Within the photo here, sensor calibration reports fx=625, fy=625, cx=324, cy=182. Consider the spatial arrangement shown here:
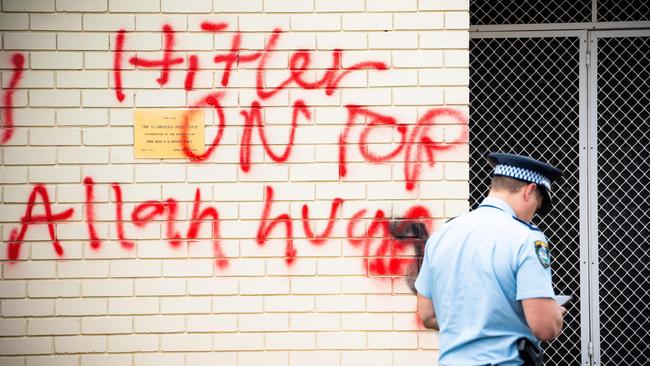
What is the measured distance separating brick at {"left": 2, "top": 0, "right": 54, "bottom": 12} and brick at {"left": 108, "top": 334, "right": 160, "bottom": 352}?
2151 mm

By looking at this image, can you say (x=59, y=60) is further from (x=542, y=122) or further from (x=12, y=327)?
(x=542, y=122)

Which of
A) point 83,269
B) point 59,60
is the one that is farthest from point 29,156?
point 83,269

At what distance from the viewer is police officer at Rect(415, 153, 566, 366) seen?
267 centimetres

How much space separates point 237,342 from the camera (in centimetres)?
399

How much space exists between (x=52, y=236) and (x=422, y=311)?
2.41 meters

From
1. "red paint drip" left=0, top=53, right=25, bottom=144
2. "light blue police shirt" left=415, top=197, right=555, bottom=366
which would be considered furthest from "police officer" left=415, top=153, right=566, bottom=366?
"red paint drip" left=0, top=53, right=25, bottom=144

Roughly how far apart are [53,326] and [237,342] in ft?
3.87

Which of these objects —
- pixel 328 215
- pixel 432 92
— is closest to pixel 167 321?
pixel 328 215

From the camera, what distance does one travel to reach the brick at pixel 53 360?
3986 millimetres

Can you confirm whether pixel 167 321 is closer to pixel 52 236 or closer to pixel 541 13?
pixel 52 236

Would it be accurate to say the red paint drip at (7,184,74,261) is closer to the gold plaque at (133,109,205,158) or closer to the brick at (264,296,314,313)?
the gold plaque at (133,109,205,158)

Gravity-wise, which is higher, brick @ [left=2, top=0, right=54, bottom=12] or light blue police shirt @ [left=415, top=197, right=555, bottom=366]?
brick @ [left=2, top=0, right=54, bottom=12]

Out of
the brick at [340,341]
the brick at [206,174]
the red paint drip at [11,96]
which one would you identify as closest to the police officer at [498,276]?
the brick at [340,341]

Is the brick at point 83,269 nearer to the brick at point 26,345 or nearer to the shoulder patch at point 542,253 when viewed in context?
the brick at point 26,345
